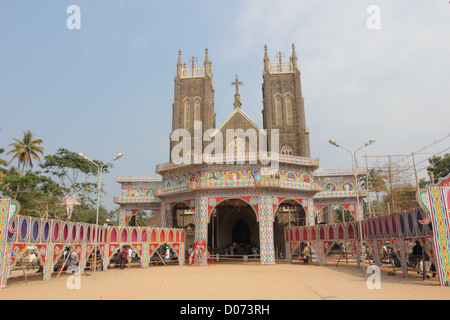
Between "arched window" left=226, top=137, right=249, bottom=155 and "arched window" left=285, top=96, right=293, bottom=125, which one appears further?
"arched window" left=285, top=96, right=293, bottom=125

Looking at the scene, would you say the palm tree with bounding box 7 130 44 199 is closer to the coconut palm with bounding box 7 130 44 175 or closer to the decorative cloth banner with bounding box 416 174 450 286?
the coconut palm with bounding box 7 130 44 175

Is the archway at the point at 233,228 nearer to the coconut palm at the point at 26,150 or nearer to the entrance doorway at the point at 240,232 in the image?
the entrance doorway at the point at 240,232

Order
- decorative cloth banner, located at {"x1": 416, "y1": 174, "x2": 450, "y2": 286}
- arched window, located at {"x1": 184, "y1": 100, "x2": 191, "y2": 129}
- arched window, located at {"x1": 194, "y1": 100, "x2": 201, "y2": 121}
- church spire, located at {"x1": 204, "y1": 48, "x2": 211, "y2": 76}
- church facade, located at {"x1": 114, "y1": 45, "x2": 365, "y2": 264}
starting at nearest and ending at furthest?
decorative cloth banner, located at {"x1": 416, "y1": 174, "x2": 450, "y2": 286} < church facade, located at {"x1": 114, "y1": 45, "x2": 365, "y2": 264} < arched window, located at {"x1": 194, "y1": 100, "x2": 201, "y2": 121} < arched window, located at {"x1": 184, "y1": 100, "x2": 191, "y2": 129} < church spire, located at {"x1": 204, "y1": 48, "x2": 211, "y2": 76}

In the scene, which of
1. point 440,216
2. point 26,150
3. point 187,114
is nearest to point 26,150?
point 26,150

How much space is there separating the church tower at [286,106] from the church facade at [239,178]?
5.1 inches

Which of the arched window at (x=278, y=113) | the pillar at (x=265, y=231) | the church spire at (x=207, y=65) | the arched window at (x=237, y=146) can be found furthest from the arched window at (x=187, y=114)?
the pillar at (x=265, y=231)

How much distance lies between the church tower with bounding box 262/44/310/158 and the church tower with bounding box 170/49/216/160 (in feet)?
24.9

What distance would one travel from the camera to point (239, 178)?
71.1 feet

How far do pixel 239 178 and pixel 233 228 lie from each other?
10489 mm

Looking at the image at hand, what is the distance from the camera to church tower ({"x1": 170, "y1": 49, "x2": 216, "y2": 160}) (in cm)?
4353

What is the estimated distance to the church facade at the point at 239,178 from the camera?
70.4ft

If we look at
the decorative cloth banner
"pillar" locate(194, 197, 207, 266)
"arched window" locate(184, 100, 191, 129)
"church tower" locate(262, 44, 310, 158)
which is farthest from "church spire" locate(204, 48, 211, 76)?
the decorative cloth banner

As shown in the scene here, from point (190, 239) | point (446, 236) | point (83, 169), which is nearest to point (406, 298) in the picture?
point (446, 236)
